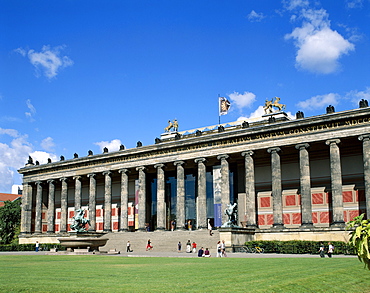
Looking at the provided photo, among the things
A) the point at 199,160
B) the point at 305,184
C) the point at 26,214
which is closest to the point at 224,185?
the point at 199,160

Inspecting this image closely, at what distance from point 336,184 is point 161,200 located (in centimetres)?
2327

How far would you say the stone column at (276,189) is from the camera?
167 ft

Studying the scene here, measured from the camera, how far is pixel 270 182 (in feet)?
187

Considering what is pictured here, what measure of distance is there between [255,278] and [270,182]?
40914mm

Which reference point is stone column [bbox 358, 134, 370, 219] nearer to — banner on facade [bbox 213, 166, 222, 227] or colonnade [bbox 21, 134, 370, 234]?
colonnade [bbox 21, 134, 370, 234]

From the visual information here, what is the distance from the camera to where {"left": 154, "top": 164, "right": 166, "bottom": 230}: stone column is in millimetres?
60281

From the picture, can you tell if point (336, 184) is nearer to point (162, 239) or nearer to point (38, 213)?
point (162, 239)

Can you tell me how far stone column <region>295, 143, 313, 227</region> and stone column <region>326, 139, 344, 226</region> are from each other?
261 cm

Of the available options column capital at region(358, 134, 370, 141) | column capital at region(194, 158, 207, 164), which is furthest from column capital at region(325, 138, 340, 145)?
column capital at region(194, 158, 207, 164)

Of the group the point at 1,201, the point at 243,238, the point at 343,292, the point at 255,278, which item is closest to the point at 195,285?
the point at 255,278

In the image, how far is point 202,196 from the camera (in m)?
57.1

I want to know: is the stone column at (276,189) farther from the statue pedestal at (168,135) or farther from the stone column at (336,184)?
the statue pedestal at (168,135)

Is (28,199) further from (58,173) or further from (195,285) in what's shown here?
(195,285)

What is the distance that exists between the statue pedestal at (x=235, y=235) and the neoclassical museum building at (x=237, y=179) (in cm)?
201
